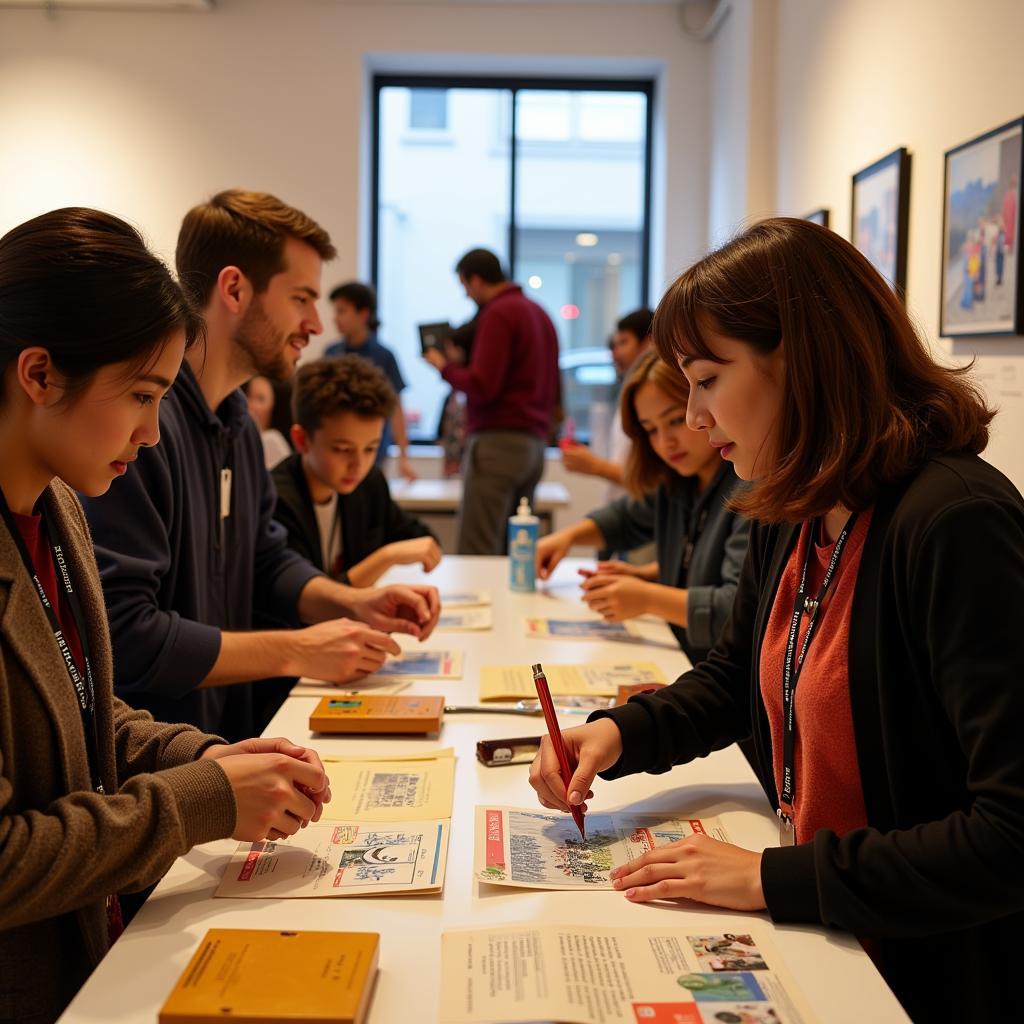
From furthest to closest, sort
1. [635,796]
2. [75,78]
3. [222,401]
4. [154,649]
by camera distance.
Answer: [75,78] < [222,401] < [154,649] < [635,796]

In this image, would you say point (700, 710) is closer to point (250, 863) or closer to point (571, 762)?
point (571, 762)

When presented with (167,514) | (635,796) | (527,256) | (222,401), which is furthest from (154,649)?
(527,256)

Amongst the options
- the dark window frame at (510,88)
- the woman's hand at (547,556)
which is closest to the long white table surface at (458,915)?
the woman's hand at (547,556)

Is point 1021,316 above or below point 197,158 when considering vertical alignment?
→ below

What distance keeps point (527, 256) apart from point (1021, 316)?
194 inches

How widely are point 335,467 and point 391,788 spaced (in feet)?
4.47

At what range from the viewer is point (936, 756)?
41.8 inches

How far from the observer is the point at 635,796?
1.35 meters

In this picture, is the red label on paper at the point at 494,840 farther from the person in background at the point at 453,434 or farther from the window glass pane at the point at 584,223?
the window glass pane at the point at 584,223

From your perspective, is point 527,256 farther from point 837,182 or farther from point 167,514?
point 167,514

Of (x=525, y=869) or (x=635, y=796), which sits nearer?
(x=525, y=869)

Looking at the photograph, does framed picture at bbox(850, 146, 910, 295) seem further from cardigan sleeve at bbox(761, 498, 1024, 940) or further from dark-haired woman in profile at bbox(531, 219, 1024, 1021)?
cardigan sleeve at bbox(761, 498, 1024, 940)

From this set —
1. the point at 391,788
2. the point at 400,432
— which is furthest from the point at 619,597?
the point at 400,432

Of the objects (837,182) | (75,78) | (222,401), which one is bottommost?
(222,401)
